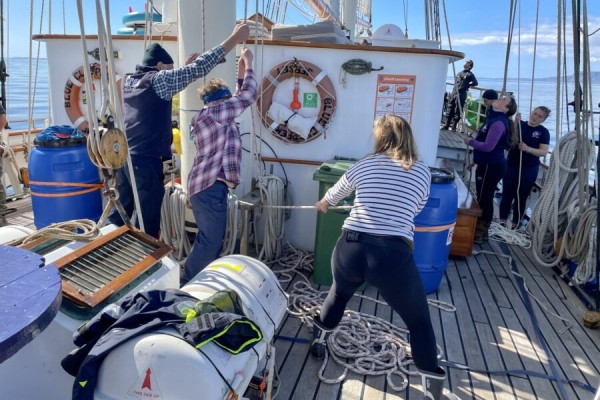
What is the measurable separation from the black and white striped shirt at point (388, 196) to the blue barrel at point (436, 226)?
3.69 ft

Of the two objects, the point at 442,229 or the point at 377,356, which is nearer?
the point at 377,356

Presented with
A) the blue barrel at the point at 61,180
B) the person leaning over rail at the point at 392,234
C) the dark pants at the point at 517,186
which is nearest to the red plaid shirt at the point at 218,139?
the person leaning over rail at the point at 392,234

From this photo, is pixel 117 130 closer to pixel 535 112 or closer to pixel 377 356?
pixel 377 356

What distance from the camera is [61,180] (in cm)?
339

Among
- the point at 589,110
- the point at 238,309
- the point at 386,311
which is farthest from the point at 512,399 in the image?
the point at 589,110

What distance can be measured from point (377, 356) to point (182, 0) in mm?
2646

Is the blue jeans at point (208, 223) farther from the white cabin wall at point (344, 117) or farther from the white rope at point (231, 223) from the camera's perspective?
the white cabin wall at point (344, 117)

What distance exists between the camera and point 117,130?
1.83 meters

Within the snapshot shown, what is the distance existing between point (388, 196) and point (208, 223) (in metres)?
1.36

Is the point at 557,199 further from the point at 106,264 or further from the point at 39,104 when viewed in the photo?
the point at 39,104

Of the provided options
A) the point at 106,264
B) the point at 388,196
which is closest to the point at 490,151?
the point at 388,196

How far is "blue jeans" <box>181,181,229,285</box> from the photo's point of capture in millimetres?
2910

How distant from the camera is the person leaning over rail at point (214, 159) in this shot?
2.77 m

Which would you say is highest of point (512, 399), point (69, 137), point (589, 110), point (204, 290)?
point (589, 110)
